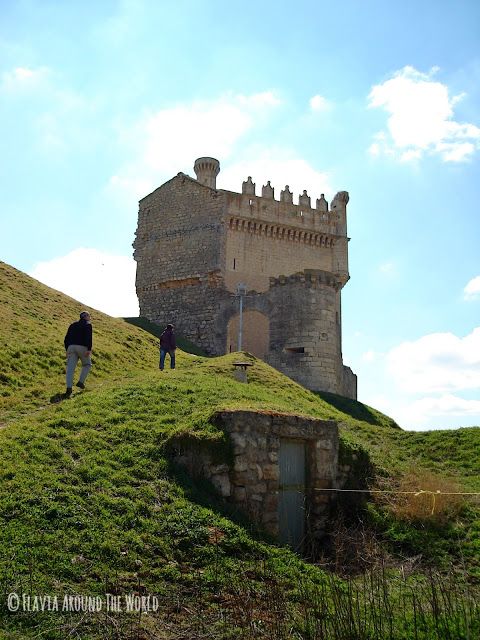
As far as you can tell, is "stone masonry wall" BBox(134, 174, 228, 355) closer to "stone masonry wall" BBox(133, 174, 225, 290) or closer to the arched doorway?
"stone masonry wall" BBox(133, 174, 225, 290)

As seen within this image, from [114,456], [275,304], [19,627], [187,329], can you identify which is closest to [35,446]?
[114,456]

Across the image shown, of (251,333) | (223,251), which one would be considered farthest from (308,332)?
(223,251)

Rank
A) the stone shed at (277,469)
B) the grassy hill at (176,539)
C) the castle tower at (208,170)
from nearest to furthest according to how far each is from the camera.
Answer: the grassy hill at (176,539), the stone shed at (277,469), the castle tower at (208,170)

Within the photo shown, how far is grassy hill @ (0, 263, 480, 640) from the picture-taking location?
7.35 m

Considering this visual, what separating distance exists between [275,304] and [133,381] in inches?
525

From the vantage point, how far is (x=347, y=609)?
7516 millimetres

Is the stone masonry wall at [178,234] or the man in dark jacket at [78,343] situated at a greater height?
the stone masonry wall at [178,234]

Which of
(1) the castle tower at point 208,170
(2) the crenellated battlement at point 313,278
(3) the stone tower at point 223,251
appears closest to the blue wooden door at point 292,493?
(2) the crenellated battlement at point 313,278

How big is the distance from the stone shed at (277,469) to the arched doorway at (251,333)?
56.7 ft

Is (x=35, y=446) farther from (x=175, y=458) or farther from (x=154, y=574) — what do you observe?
(x=154, y=574)

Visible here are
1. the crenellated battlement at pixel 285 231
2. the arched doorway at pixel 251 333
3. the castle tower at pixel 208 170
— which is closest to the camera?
the arched doorway at pixel 251 333

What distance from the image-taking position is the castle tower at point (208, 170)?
40.8 m

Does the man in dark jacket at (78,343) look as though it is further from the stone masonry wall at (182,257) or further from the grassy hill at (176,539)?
the stone masonry wall at (182,257)

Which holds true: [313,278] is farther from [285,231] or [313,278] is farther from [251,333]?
[285,231]
